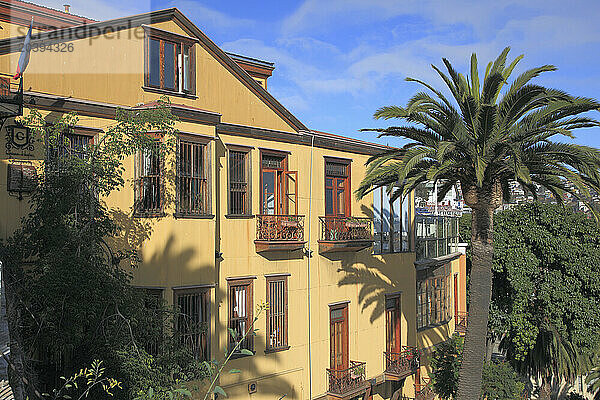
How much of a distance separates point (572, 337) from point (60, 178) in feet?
79.3

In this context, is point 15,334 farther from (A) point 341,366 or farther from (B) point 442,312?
(B) point 442,312

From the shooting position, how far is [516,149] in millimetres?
15391

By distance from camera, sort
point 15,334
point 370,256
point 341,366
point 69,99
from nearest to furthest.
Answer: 1. point 15,334
2. point 69,99
3. point 341,366
4. point 370,256

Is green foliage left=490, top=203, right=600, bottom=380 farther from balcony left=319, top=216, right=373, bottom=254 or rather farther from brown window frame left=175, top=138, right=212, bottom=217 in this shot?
brown window frame left=175, top=138, right=212, bottom=217

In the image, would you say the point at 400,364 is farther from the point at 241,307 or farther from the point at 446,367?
the point at 241,307

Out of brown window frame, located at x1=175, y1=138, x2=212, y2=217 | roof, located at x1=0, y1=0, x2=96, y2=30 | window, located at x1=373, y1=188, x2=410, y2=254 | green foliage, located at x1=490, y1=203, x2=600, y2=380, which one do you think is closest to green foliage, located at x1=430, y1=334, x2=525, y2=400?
green foliage, located at x1=490, y1=203, x2=600, y2=380

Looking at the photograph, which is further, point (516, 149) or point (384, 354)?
point (384, 354)

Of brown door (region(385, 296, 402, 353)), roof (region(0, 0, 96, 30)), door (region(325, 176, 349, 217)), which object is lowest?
brown door (region(385, 296, 402, 353))

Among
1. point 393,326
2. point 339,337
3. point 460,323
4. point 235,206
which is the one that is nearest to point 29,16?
point 235,206

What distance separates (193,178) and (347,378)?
9.67m

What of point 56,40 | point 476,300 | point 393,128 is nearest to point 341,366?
point 476,300

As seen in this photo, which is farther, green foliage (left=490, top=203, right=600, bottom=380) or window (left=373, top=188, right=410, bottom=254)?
green foliage (left=490, top=203, right=600, bottom=380)

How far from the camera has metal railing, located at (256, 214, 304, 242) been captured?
1866cm

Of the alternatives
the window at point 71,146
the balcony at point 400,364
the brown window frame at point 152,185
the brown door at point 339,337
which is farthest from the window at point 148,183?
the balcony at point 400,364
